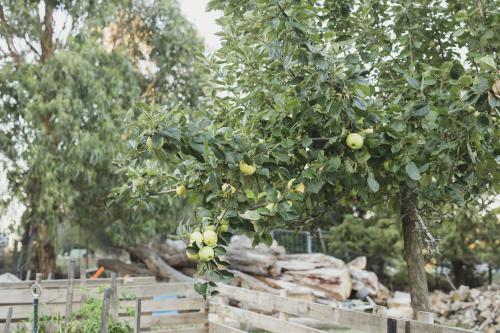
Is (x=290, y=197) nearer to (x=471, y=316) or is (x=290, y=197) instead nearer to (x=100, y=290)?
(x=100, y=290)

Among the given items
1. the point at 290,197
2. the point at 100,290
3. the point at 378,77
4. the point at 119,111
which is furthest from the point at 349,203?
the point at 119,111

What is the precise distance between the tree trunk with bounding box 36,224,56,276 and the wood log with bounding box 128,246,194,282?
1833 millimetres

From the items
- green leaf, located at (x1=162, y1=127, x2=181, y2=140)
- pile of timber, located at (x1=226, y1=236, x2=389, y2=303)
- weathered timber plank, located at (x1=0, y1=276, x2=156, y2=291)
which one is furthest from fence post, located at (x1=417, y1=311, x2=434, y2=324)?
pile of timber, located at (x1=226, y1=236, x2=389, y2=303)

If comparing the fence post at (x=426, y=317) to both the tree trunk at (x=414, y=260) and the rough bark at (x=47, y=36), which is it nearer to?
the tree trunk at (x=414, y=260)

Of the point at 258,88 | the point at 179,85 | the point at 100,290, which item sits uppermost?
the point at 179,85

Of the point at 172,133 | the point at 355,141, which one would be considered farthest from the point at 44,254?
the point at 355,141

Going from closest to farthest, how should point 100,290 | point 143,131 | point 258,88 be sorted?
point 143,131 → point 258,88 → point 100,290

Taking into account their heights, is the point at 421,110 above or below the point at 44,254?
above

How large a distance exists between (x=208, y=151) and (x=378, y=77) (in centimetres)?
154

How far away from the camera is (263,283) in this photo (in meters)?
9.66

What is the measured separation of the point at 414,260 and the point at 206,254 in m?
1.73

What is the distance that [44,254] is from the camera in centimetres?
983

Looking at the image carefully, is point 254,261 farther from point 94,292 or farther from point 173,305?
point 94,292

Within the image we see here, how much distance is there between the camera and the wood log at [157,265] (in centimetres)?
1060
